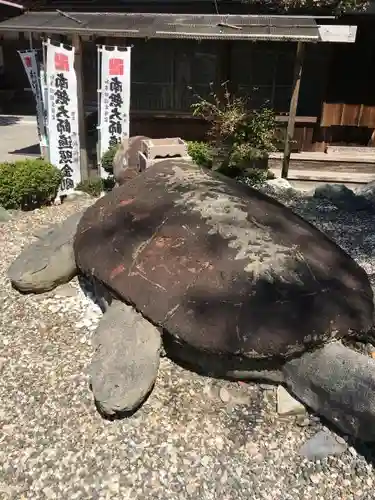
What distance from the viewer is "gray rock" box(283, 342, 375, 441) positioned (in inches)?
119

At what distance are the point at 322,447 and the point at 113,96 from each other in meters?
6.40

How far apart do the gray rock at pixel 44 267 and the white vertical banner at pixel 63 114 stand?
2.84 metres

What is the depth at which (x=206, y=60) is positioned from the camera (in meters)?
9.68

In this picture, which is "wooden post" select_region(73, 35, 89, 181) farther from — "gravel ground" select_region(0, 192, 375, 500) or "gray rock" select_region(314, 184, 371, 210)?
"gravel ground" select_region(0, 192, 375, 500)

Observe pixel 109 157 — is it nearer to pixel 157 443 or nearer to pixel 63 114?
pixel 63 114

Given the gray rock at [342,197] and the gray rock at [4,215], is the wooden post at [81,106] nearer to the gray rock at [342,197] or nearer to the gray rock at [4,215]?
the gray rock at [4,215]

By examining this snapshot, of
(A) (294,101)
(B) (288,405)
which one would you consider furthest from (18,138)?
(B) (288,405)

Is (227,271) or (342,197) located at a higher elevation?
(227,271)

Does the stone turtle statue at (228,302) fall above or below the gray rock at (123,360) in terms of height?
above

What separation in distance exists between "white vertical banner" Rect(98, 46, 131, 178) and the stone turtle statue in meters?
3.83

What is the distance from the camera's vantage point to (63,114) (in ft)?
25.3

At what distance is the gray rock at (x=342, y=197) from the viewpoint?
25.3 ft

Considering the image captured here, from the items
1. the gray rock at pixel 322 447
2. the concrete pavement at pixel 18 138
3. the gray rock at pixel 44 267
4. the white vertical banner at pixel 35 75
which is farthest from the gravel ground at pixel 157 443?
the concrete pavement at pixel 18 138

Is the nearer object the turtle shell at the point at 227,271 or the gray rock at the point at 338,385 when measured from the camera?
the gray rock at the point at 338,385
